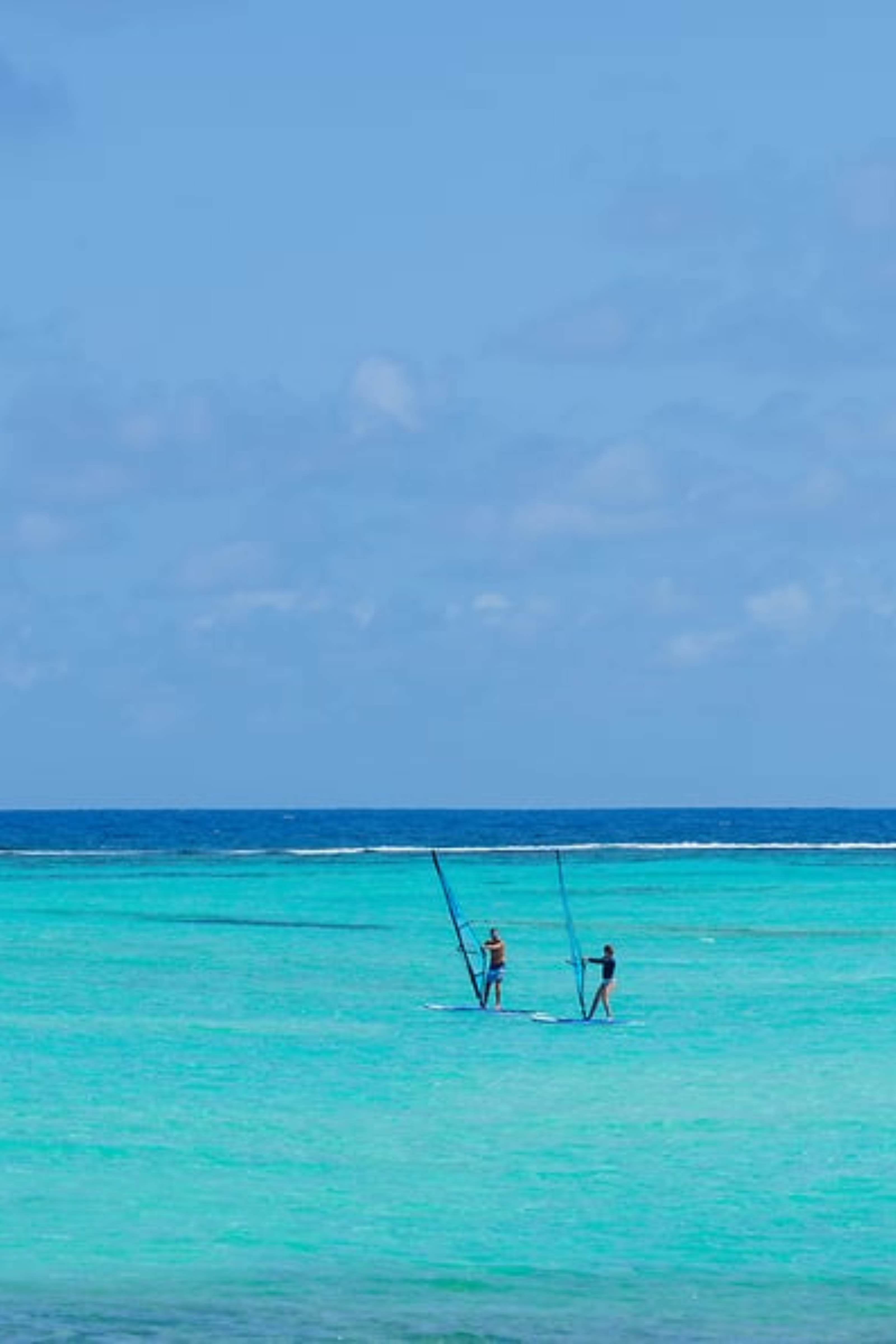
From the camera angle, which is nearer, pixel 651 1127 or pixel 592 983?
pixel 651 1127

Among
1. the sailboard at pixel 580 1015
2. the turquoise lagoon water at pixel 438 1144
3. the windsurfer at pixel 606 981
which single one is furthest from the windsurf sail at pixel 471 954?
the windsurfer at pixel 606 981

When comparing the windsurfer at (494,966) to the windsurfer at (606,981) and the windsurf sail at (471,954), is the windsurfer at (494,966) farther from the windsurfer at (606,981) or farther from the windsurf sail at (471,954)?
the windsurfer at (606,981)

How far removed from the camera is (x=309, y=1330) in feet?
60.2

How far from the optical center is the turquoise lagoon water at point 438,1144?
64.2 ft

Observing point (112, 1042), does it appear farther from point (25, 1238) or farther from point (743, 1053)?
point (25, 1238)

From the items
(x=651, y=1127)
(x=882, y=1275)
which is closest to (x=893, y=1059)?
(x=651, y=1127)

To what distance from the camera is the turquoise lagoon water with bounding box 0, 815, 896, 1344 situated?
19.6m

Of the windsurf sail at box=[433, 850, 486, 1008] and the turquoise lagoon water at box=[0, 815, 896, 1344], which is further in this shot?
the windsurf sail at box=[433, 850, 486, 1008]

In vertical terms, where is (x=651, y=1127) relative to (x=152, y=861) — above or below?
below

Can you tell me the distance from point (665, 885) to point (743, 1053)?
54246 millimetres

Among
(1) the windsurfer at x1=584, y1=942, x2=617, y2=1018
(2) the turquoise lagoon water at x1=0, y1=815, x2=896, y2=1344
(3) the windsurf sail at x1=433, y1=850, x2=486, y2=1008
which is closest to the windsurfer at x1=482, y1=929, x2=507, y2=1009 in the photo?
(3) the windsurf sail at x1=433, y1=850, x2=486, y2=1008

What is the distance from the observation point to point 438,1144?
26938mm

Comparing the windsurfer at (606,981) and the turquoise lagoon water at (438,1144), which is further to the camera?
the windsurfer at (606,981)

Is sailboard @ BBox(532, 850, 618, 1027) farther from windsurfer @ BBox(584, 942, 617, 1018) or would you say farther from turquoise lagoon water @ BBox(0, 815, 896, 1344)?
turquoise lagoon water @ BBox(0, 815, 896, 1344)
